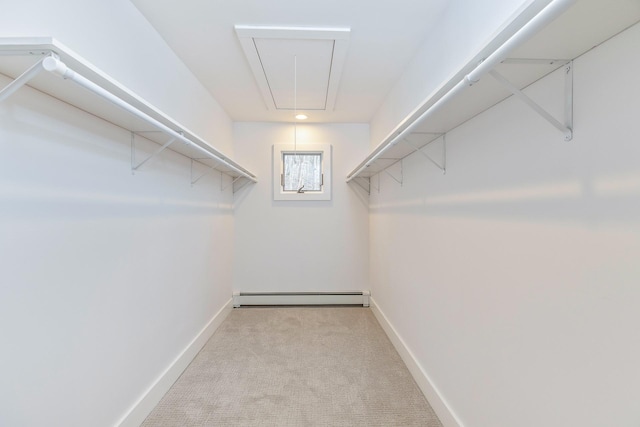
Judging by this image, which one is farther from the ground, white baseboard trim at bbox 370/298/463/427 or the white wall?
the white wall

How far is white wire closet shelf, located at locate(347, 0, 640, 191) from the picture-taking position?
59 centimetres

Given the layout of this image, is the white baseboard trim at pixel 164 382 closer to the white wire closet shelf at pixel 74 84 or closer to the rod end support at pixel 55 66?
the white wire closet shelf at pixel 74 84

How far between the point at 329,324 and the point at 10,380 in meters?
2.28

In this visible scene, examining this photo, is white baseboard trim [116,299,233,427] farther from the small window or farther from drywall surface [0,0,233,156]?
the small window

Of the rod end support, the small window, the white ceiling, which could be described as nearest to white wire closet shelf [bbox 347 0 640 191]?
the white ceiling

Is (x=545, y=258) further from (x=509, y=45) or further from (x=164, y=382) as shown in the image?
(x=164, y=382)

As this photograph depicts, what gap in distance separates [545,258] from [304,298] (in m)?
2.77

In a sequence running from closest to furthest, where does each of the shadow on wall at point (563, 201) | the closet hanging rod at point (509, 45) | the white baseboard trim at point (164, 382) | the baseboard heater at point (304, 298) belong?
the closet hanging rod at point (509, 45), the shadow on wall at point (563, 201), the white baseboard trim at point (164, 382), the baseboard heater at point (304, 298)

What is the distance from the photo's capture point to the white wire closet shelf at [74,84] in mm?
714

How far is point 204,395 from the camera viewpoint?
1735mm

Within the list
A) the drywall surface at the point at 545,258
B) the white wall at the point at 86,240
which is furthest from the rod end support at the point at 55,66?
the drywall surface at the point at 545,258

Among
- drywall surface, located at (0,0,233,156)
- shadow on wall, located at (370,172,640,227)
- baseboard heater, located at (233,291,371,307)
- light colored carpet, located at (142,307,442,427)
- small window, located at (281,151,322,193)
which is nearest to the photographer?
shadow on wall, located at (370,172,640,227)

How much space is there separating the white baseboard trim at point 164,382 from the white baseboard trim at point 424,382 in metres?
1.59

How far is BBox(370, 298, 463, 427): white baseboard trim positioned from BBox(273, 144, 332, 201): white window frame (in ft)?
5.25
